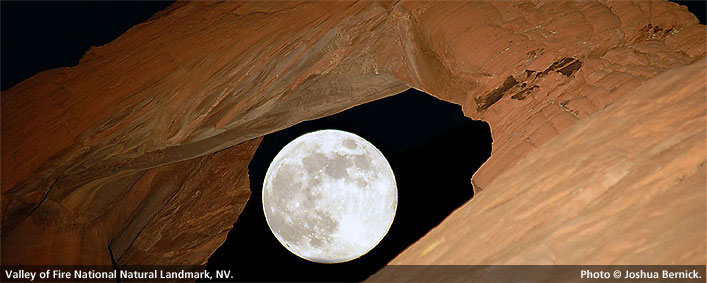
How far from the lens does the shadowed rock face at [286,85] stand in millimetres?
2760

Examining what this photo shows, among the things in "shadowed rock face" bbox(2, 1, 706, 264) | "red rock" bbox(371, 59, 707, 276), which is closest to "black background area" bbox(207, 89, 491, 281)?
"shadowed rock face" bbox(2, 1, 706, 264)

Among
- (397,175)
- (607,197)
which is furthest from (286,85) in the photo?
(397,175)

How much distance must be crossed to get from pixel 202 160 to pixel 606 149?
452 centimetres

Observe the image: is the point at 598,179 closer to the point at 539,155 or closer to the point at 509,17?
the point at 539,155

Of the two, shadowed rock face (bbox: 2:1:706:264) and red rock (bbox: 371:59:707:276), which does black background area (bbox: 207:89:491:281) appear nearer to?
shadowed rock face (bbox: 2:1:706:264)

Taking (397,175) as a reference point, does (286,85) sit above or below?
above

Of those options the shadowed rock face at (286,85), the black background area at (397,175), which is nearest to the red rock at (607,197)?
the shadowed rock face at (286,85)

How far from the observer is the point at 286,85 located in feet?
13.0

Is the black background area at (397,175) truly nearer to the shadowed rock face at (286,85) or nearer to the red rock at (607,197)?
the shadowed rock face at (286,85)

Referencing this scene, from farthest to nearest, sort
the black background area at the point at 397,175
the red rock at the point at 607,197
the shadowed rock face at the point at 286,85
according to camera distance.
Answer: the black background area at the point at 397,175 < the shadowed rock face at the point at 286,85 < the red rock at the point at 607,197

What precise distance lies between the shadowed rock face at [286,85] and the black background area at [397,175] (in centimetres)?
385

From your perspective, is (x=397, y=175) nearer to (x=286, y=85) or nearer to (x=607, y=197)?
(x=286, y=85)

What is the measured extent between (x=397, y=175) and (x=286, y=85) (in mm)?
5683

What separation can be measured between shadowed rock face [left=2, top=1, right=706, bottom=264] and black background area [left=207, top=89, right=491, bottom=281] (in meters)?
3.85
